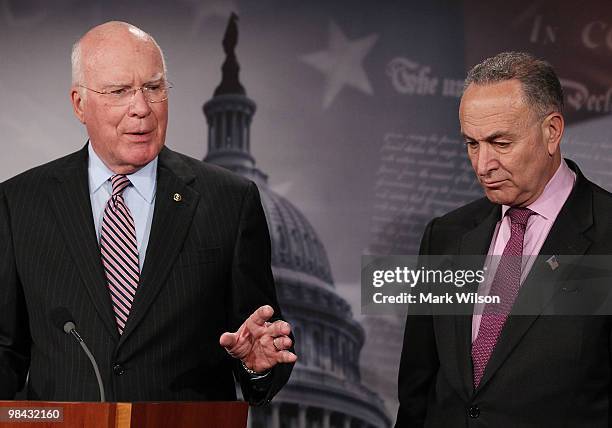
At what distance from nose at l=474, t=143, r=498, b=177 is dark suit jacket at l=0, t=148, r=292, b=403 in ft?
2.19

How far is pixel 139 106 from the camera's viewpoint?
2773mm

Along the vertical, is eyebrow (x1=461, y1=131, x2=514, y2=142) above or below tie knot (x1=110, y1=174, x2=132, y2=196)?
above

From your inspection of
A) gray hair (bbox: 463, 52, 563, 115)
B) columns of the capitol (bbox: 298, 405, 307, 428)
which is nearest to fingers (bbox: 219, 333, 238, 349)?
gray hair (bbox: 463, 52, 563, 115)

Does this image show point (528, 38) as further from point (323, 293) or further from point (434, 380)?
point (434, 380)

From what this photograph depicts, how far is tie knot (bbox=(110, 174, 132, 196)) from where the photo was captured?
2.82 metres

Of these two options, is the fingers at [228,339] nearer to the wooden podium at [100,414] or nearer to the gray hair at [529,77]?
the wooden podium at [100,414]

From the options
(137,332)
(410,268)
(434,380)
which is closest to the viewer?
(137,332)

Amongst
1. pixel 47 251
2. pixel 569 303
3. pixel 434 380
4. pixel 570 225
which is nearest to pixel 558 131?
pixel 570 225

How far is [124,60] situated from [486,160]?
1037 millimetres

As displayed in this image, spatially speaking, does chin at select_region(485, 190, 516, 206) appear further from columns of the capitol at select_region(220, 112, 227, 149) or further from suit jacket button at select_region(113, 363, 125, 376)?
columns of the capitol at select_region(220, 112, 227, 149)

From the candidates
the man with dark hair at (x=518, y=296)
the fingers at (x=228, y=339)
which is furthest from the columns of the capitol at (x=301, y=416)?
the fingers at (x=228, y=339)

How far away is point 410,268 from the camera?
14.4 ft

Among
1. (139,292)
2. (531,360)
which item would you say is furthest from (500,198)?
(139,292)

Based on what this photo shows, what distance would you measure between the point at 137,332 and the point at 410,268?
196 cm
